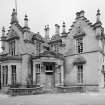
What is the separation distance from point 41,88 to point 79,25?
11.6m

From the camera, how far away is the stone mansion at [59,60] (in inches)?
1009

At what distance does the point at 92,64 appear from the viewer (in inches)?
1015

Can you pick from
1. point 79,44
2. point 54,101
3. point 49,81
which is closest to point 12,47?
point 49,81

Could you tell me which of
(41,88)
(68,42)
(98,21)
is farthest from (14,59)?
(98,21)

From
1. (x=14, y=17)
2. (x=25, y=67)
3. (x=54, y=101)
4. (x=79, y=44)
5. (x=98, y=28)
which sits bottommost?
(x=54, y=101)

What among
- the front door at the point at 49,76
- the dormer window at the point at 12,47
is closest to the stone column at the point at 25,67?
the dormer window at the point at 12,47

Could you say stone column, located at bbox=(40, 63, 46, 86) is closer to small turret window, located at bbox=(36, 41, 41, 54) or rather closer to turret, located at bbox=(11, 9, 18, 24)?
small turret window, located at bbox=(36, 41, 41, 54)

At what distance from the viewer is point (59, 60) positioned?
1080 inches

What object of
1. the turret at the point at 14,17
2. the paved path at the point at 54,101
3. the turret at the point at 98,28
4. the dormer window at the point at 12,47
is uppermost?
the turret at the point at 14,17

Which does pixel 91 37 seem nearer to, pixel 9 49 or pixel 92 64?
pixel 92 64

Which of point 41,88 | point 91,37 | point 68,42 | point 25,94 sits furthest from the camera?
point 68,42

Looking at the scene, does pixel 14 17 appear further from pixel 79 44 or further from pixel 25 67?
pixel 79 44

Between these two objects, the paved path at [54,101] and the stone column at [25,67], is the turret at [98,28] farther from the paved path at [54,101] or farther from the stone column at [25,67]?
the stone column at [25,67]

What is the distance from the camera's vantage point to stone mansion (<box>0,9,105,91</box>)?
84.1 ft
